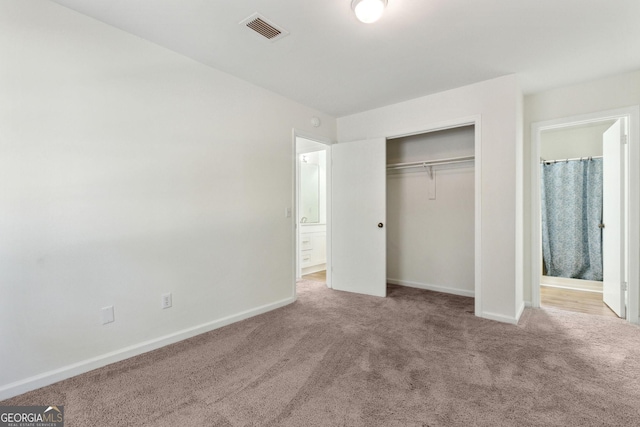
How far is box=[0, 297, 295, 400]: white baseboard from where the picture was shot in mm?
1790

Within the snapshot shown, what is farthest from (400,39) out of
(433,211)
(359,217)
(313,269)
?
(313,269)

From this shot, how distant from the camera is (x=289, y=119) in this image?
3596 millimetres

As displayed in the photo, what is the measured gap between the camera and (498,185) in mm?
2992

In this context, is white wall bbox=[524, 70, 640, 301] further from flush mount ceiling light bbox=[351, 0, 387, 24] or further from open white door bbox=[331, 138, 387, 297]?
flush mount ceiling light bbox=[351, 0, 387, 24]

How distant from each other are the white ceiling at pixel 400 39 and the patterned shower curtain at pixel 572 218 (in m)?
2.00

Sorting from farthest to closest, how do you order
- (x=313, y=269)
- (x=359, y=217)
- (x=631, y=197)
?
1. (x=313, y=269)
2. (x=359, y=217)
3. (x=631, y=197)

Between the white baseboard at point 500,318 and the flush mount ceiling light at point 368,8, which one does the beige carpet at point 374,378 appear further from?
the flush mount ceiling light at point 368,8

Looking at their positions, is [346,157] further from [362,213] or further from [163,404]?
[163,404]

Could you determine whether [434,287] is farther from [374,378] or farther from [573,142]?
[573,142]

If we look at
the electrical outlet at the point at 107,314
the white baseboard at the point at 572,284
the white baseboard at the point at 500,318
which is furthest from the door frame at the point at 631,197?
the electrical outlet at the point at 107,314

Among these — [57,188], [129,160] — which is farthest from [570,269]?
[57,188]

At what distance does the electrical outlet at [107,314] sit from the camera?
213 cm

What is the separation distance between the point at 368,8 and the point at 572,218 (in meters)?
4.70

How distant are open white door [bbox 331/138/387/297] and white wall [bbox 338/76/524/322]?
3.67ft
